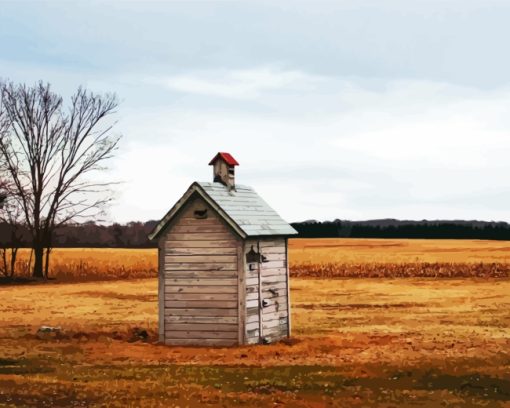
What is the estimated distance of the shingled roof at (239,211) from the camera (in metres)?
23.0

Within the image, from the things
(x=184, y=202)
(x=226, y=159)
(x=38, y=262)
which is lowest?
(x=38, y=262)

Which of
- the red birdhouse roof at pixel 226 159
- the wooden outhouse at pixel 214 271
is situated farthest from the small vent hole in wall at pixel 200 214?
the red birdhouse roof at pixel 226 159

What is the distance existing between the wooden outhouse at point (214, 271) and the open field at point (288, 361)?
28.3 inches

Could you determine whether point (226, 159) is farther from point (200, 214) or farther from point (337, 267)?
point (337, 267)


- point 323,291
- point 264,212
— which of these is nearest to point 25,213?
point 323,291

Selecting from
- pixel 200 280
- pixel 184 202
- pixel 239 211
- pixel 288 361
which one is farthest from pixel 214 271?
pixel 288 361

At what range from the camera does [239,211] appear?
23.9m

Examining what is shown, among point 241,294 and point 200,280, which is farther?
point 200,280

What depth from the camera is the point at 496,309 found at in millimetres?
35469

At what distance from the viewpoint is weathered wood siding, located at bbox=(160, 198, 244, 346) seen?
912 inches

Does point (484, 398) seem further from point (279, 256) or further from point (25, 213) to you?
point (25, 213)

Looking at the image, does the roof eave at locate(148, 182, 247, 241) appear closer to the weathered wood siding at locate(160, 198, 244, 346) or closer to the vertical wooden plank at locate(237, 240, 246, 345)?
the weathered wood siding at locate(160, 198, 244, 346)

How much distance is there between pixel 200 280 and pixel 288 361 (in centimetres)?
399

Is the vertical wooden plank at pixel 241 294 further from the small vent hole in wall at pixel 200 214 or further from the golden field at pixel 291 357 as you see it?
the small vent hole in wall at pixel 200 214
